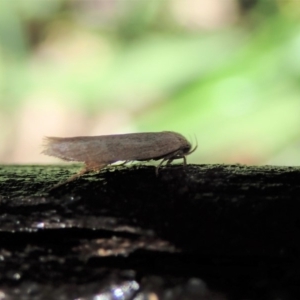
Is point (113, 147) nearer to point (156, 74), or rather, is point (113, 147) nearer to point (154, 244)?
point (154, 244)

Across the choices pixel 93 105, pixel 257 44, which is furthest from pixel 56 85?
pixel 257 44

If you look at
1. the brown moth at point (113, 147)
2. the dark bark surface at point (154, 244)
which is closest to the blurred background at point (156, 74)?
the brown moth at point (113, 147)

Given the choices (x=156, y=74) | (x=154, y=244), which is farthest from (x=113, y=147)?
(x=156, y=74)

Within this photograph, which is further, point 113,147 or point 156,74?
point 156,74

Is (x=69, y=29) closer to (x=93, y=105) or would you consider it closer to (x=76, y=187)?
(x=93, y=105)

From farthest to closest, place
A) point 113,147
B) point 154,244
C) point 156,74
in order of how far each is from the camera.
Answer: point 156,74, point 113,147, point 154,244

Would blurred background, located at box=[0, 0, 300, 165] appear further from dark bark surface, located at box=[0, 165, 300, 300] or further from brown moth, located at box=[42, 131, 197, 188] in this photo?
dark bark surface, located at box=[0, 165, 300, 300]

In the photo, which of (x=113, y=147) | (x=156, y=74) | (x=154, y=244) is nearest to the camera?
(x=154, y=244)
